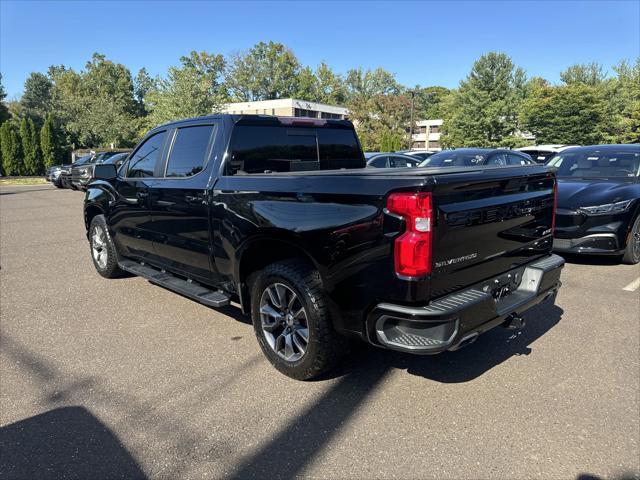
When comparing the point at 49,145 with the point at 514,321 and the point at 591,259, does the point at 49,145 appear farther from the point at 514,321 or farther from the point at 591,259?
the point at 514,321

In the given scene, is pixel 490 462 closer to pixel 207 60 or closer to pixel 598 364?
pixel 598 364

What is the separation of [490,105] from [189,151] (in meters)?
54.1

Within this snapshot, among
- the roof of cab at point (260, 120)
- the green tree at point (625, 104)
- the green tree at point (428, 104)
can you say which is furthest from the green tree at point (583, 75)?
the roof of cab at point (260, 120)

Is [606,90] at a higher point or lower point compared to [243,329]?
higher

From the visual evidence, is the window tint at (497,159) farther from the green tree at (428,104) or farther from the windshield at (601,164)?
the green tree at (428,104)

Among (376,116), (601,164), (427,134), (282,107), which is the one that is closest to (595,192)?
(601,164)

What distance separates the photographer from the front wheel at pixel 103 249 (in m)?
5.98

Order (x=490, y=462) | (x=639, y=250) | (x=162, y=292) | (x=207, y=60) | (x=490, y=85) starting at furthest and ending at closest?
(x=207, y=60) → (x=490, y=85) → (x=639, y=250) → (x=162, y=292) → (x=490, y=462)

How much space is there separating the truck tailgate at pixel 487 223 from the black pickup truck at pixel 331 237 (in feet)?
0.04

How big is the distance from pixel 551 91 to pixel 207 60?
57202 millimetres

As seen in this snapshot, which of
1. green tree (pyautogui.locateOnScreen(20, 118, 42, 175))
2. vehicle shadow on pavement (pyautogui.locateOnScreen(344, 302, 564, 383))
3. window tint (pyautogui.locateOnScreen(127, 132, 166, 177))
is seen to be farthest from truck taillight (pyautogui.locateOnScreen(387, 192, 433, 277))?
green tree (pyautogui.locateOnScreen(20, 118, 42, 175))

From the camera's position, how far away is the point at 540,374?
352 cm

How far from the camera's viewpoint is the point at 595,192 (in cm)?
663

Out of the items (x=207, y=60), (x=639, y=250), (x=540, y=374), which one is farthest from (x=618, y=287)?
(x=207, y=60)
